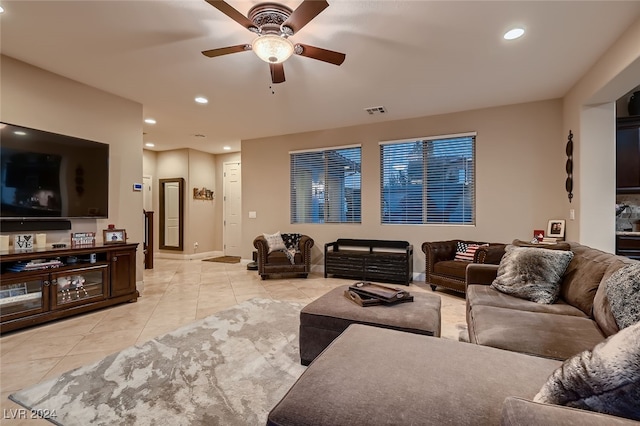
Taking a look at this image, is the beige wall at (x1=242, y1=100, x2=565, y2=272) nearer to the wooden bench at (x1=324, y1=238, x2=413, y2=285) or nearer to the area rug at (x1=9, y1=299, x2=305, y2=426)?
the wooden bench at (x1=324, y1=238, x2=413, y2=285)

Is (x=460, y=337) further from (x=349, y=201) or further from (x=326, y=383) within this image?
(x=349, y=201)

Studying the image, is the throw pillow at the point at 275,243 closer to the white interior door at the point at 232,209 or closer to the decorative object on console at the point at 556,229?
the white interior door at the point at 232,209

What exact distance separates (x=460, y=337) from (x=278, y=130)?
4669 millimetres

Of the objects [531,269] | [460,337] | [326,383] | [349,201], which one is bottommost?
[460,337]

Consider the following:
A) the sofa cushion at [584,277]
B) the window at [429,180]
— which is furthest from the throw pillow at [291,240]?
the sofa cushion at [584,277]

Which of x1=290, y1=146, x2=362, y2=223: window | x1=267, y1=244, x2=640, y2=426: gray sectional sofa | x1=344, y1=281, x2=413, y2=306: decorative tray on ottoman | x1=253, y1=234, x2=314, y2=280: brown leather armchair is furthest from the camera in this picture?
x1=290, y1=146, x2=362, y2=223: window

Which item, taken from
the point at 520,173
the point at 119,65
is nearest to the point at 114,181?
the point at 119,65

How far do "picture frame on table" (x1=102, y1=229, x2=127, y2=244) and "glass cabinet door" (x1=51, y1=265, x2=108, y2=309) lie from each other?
0.42 metres

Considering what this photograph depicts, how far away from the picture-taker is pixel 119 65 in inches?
130

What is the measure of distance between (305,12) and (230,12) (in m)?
0.51

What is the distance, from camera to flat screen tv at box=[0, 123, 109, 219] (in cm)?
307

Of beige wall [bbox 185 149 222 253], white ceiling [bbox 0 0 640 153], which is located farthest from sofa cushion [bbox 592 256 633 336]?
beige wall [bbox 185 149 222 253]

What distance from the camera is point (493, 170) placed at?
182 inches

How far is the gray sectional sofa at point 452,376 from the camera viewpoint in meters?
0.89
